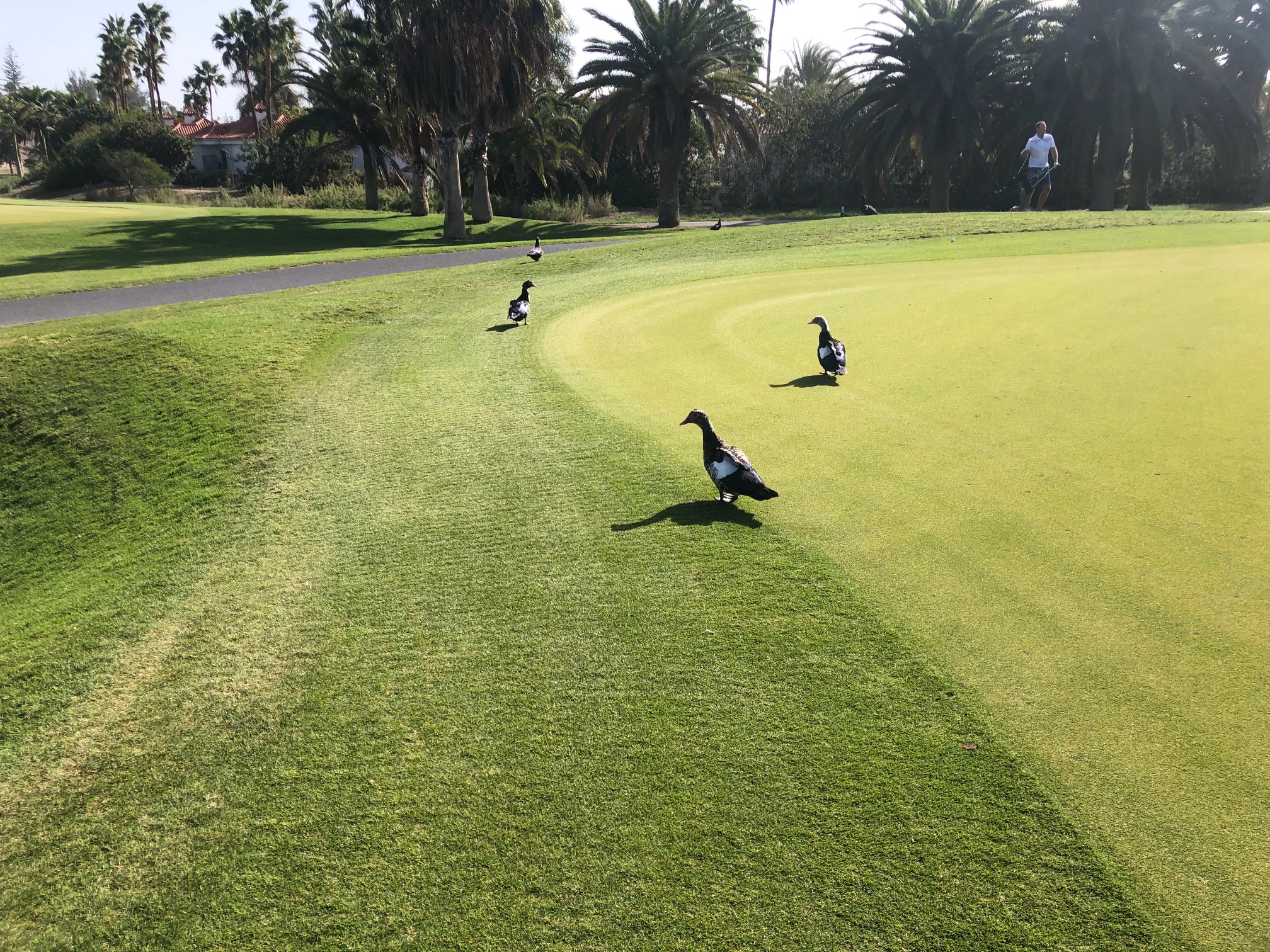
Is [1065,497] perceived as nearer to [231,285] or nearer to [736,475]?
[736,475]

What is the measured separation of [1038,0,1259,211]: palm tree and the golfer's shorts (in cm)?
657

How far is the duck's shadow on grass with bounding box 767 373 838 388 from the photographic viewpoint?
9.50 m

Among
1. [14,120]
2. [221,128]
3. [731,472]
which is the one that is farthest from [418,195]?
[14,120]

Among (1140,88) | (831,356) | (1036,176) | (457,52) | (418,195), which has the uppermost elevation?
(457,52)

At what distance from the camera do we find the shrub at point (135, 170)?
55.8 m

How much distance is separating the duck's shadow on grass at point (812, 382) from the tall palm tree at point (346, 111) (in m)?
31.7

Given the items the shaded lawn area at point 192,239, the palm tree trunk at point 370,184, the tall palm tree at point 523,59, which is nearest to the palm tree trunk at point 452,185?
the shaded lawn area at point 192,239

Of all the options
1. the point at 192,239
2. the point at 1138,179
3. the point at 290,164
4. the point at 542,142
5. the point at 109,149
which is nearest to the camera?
the point at 192,239

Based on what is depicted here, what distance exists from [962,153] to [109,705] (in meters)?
41.1

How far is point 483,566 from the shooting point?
237 inches

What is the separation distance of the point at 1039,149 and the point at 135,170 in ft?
178

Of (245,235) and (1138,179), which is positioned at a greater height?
(1138,179)

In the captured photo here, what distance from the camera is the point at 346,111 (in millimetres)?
39938

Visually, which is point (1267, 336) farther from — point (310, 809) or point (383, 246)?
point (383, 246)
